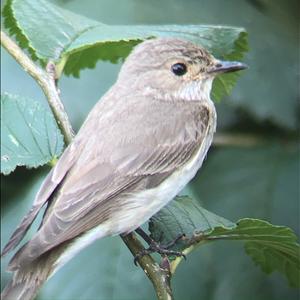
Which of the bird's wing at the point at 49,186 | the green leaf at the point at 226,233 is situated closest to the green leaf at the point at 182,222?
the green leaf at the point at 226,233

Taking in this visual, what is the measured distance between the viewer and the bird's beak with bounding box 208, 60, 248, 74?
415 centimetres

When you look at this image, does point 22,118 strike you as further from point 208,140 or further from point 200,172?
point 200,172

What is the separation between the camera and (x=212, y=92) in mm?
4391

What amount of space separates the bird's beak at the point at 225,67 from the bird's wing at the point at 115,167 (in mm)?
155

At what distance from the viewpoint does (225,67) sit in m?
4.16

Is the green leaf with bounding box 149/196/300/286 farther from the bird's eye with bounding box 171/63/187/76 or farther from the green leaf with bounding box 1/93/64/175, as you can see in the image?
the bird's eye with bounding box 171/63/187/76

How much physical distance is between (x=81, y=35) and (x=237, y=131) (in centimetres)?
122

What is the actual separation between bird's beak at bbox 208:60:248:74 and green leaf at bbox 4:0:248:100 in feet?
0.24

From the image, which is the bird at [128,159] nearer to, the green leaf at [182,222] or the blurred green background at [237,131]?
the green leaf at [182,222]

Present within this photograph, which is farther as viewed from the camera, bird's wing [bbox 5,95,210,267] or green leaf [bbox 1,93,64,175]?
green leaf [bbox 1,93,64,175]

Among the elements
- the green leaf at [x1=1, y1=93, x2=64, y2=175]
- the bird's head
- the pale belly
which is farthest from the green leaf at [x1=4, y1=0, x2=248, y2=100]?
the pale belly

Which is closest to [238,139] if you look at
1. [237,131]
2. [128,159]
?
[237,131]

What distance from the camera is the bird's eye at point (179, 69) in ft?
13.8

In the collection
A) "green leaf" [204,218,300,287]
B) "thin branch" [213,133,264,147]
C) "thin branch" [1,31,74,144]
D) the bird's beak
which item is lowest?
"thin branch" [213,133,264,147]
